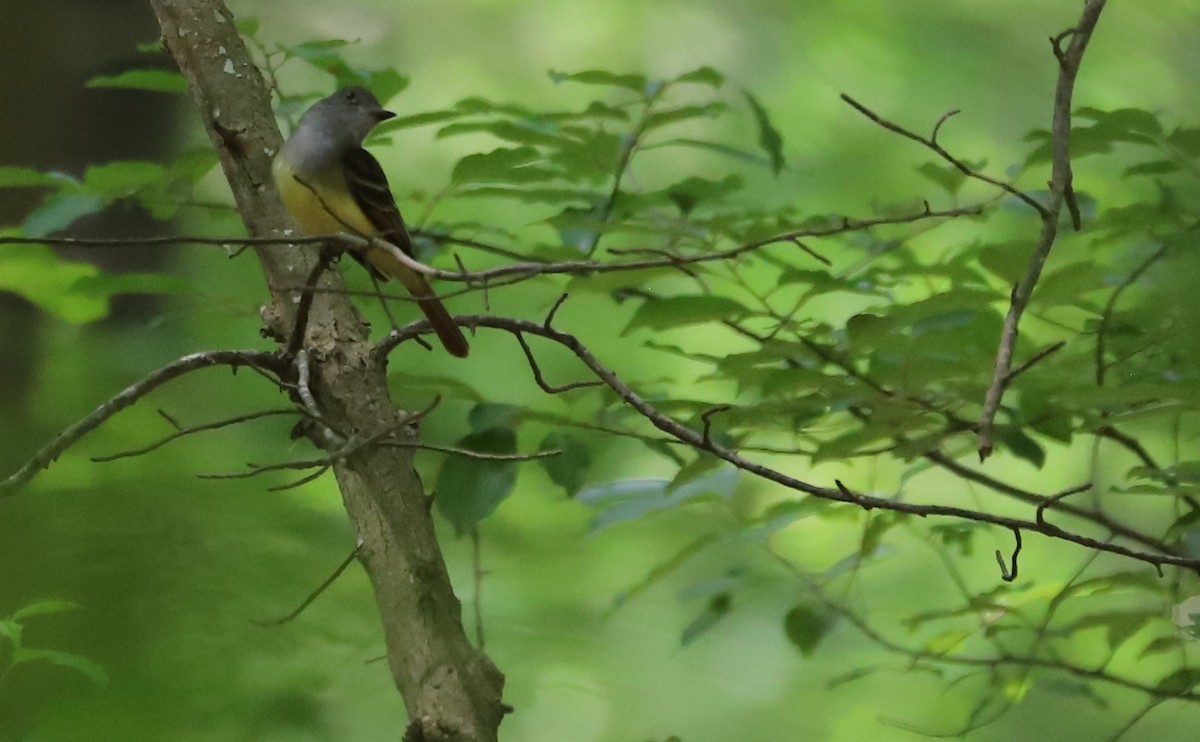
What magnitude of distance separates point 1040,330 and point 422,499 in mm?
1009

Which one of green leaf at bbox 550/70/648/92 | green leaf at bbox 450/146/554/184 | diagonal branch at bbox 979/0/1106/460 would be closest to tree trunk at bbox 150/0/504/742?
green leaf at bbox 450/146/554/184

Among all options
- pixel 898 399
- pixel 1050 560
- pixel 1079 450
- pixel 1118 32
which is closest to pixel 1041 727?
pixel 1050 560

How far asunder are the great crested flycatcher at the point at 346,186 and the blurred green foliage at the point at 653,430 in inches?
2.6

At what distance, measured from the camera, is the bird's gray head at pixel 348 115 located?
956 mm

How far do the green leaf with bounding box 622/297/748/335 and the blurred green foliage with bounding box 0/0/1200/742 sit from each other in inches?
2.2

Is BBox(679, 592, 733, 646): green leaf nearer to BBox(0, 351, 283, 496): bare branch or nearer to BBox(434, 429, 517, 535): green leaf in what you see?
BBox(434, 429, 517, 535): green leaf

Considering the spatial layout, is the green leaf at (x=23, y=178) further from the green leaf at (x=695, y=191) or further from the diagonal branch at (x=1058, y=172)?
the diagonal branch at (x=1058, y=172)

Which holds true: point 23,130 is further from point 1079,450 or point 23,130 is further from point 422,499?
point 1079,450

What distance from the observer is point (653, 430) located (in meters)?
1.62

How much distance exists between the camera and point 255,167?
3.14 ft

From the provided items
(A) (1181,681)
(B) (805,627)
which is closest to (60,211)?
(B) (805,627)

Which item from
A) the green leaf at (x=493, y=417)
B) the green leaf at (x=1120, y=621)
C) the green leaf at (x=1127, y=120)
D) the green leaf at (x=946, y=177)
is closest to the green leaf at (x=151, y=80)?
the green leaf at (x=493, y=417)

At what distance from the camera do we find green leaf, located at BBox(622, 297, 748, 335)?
0.89 m

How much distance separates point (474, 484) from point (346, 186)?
299mm
